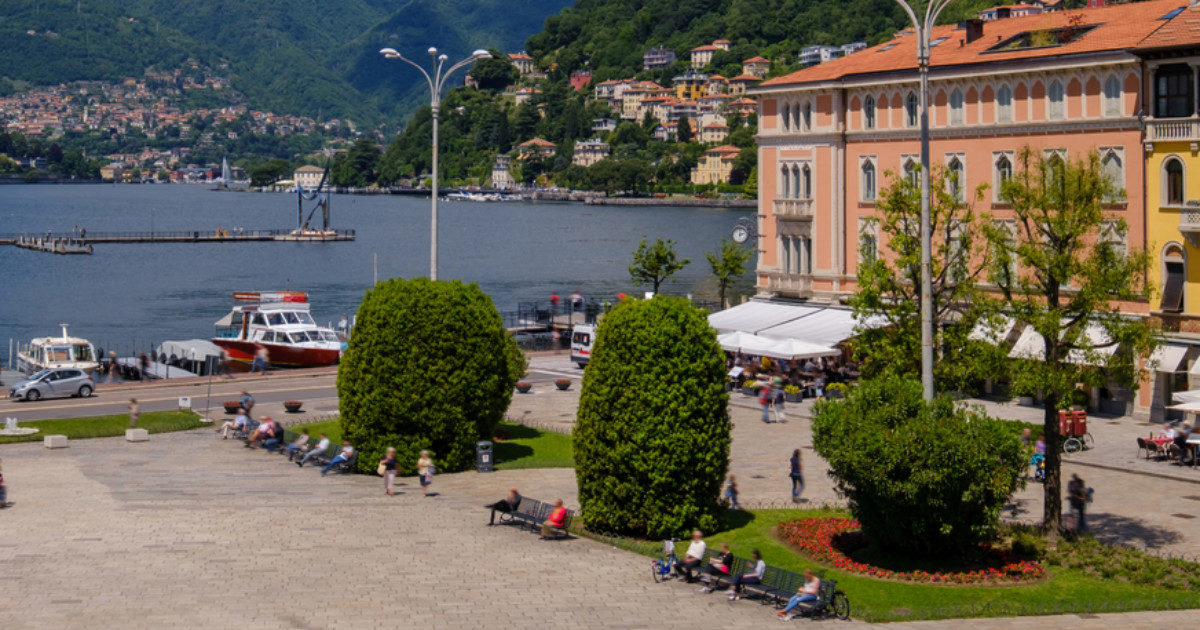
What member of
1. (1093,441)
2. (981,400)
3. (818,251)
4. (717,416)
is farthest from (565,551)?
(818,251)

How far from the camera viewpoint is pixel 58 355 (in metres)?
60.4

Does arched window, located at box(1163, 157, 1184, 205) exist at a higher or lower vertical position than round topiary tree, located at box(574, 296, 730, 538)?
higher

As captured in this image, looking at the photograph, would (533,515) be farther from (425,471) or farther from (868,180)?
(868,180)

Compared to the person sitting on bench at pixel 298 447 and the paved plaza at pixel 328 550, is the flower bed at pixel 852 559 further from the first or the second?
the person sitting on bench at pixel 298 447

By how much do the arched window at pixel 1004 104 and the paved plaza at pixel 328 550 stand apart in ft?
47.9

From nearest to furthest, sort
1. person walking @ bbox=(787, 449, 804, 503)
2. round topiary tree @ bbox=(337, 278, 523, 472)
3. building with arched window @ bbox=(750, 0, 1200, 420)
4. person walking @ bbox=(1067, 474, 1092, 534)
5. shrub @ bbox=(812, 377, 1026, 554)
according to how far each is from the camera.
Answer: shrub @ bbox=(812, 377, 1026, 554)
person walking @ bbox=(1067, 474, 1092, 534)
person walking @ bbox=(787, 449, 804, 503)
round topiary tree @ bbox=(337, 278, 523, 472)
building with arched window @ bbox=(750, 0, 1200, 420)

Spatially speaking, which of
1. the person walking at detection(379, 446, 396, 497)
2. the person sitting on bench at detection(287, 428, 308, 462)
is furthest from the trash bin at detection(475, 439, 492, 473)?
the person sitting on bench at detection(287, 428, 308, 462)

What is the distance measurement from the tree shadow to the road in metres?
24.8

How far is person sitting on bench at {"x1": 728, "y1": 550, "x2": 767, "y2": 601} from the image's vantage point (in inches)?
901

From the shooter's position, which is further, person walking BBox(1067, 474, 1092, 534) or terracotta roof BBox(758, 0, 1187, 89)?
terracotta roof BBox(758, 0, 1187, 89)

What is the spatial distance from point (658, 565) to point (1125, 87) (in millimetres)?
25553

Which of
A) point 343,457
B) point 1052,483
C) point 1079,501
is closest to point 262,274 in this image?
point 343,457

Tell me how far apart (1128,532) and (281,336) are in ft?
136

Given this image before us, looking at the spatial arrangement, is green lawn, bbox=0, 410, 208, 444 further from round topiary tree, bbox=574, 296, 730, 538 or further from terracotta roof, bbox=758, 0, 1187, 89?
terracotta roof, bbox=758, 0, 1187, 89
